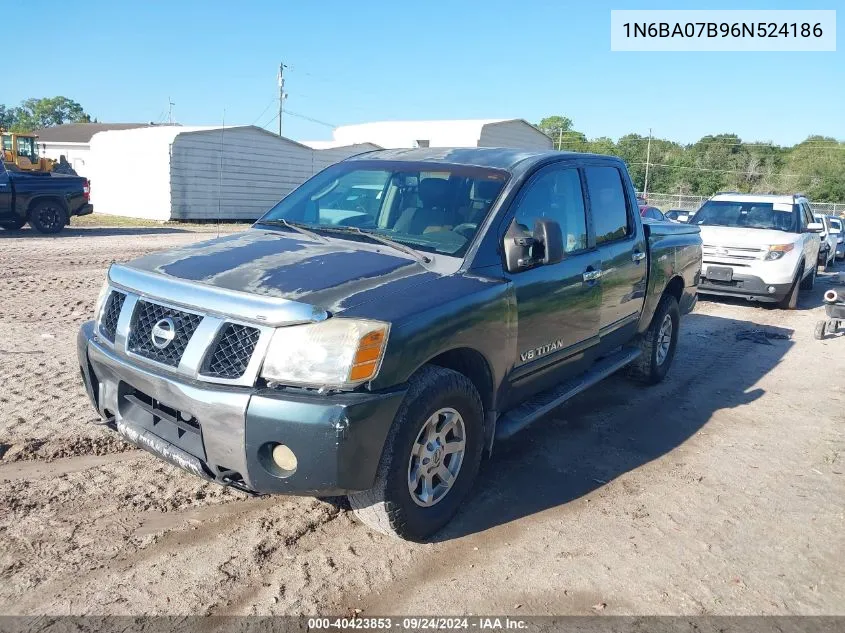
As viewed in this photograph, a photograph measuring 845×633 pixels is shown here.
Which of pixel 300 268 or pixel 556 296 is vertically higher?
pixel 300 268

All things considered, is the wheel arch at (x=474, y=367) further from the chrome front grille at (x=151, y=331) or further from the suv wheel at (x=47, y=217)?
the suv wheel at (x=47, y=217)

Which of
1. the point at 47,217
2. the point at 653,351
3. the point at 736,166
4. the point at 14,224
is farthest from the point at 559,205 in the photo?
the point at 736,166

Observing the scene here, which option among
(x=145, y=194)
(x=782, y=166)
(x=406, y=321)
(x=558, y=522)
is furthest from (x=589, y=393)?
(x=782, y=166)

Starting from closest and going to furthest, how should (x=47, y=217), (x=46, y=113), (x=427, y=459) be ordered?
(x=427, y=459) < (x=47, y=217) < (x=46, y=113)

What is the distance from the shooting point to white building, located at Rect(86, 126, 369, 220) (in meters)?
23.4

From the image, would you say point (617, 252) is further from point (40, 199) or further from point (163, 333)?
point (40, 199)

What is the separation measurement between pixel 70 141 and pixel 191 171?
109 ft

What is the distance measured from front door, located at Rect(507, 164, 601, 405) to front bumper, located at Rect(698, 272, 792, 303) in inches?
267

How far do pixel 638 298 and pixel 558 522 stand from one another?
2.47m

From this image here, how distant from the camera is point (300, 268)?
11.5 ft

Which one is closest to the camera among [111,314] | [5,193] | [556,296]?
[111,314]

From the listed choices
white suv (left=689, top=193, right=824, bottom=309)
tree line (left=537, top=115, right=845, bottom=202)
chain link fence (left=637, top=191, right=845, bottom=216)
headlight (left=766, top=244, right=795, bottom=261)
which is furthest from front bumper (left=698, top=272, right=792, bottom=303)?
tree line (left=537, top=115, right=845, bottom=202)

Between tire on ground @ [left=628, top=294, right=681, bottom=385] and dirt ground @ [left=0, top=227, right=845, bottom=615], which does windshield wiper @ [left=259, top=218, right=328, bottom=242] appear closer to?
dirt ground @ [left=0, top=227, right=845, bottom=615]

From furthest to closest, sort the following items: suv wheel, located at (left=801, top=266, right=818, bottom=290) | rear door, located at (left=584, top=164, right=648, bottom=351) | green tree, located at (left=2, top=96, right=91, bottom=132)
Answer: green tree, located at (left=2, top=96, right=91, bottom=132) < suv wheel, located at (left=801, top=266, right=818, bottom=290) < rear door, located at (left=584, top=164, right=648, bottom=351)
